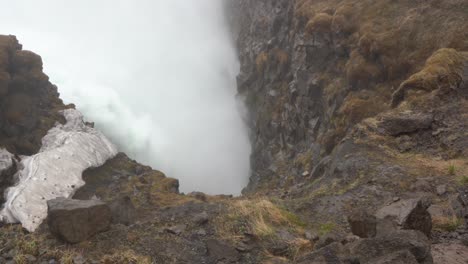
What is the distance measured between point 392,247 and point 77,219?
1201 centimetres

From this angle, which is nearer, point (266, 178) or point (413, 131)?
point (413, 131)

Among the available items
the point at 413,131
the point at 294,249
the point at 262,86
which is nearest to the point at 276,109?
the point at 262,86

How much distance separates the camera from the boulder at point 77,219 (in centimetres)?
1593

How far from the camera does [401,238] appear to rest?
1023cm

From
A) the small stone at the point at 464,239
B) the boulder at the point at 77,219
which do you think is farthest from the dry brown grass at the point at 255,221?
the small stone at the point at 464,239

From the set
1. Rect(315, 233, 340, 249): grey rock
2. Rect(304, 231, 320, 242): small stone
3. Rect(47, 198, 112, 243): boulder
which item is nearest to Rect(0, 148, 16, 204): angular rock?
Rect(47, 198, 112, 243): boulder

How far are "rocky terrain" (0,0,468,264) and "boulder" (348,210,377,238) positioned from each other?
33mm

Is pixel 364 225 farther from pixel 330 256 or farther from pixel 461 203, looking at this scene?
pixel 461 203

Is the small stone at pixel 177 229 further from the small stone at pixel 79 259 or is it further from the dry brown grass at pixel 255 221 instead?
the small stone at pixel 79 259

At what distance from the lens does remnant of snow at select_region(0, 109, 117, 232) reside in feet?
98.1

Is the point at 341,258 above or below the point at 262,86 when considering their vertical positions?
below

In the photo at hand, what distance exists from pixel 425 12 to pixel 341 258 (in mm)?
33793

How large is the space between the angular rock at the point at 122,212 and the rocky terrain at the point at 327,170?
0.17 ft

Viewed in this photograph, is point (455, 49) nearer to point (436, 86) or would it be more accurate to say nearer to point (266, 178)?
point (436, 86)
